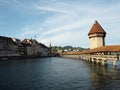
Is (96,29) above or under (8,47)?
above

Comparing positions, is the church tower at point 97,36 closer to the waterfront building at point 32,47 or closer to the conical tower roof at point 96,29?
the conical tower roof at point 96,29

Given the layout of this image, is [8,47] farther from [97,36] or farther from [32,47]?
[97,36]

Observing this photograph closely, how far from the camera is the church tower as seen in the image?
74000mm

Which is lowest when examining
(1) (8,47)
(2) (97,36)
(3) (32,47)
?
(1) (8,47)

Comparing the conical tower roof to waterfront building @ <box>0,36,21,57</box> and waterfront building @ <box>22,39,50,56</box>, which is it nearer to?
waterfront building @ <box>0,36,21,57</box>

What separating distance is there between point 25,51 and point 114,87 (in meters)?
106

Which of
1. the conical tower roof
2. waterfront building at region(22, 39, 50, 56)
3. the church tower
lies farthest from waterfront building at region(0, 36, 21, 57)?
the church tower

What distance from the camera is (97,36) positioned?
7488 cm

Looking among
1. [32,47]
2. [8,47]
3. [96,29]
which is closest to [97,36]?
[96,29]

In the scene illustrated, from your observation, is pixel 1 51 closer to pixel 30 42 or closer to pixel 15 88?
pixel 30 42

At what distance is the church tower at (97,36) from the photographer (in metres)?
74.0

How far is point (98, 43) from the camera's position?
73.9 metres

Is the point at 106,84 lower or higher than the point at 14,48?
lower

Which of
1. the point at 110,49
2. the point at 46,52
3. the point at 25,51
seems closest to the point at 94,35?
the point at 110,49
